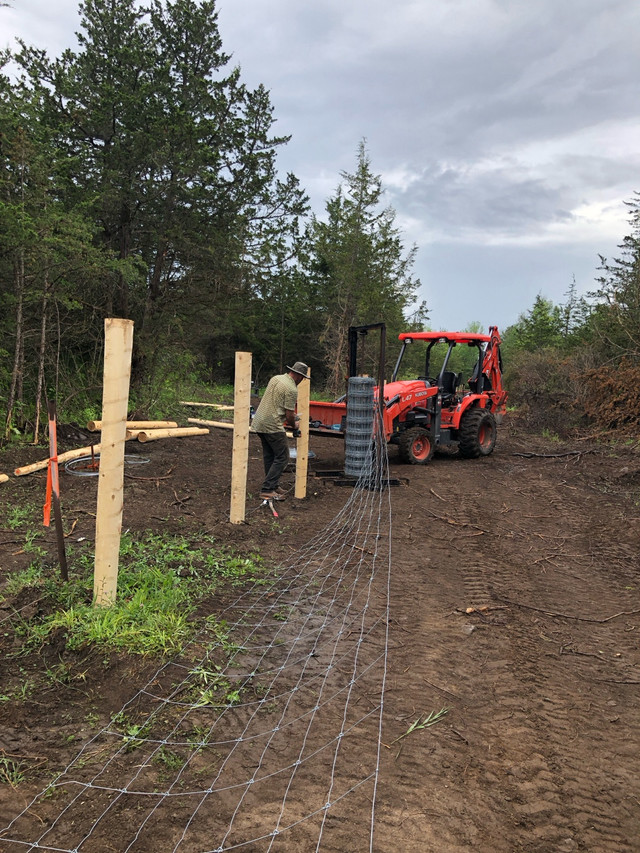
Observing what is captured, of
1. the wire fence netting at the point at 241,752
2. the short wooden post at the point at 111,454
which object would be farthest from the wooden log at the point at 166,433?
the short wooden post at the point at 111,454

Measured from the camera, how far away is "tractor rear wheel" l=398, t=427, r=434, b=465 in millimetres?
10148

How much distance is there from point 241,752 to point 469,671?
1.60m

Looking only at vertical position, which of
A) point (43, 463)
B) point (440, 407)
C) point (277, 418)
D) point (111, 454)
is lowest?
point (43, 463)

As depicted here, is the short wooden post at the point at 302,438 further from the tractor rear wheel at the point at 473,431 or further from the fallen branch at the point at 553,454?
the fallen branch at the point at 553,454

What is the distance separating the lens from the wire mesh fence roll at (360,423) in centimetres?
847

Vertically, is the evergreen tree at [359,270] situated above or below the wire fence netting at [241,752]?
above

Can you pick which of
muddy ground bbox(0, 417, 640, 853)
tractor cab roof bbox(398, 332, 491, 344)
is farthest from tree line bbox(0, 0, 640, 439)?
tractor cab roof bbox(398, 332, 491, 344)

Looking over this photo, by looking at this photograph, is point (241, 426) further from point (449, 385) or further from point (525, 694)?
point (449, 385)

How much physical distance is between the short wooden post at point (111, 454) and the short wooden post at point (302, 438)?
3.84m

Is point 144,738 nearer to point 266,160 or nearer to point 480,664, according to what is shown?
point 480,664

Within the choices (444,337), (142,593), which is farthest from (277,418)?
(444,337)

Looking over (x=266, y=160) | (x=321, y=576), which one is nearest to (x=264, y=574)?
(x=321, y=576)

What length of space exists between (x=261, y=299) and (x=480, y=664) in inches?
817

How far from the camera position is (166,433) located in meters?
11.0
